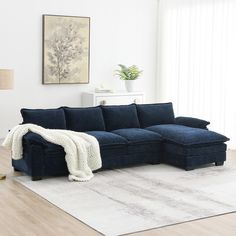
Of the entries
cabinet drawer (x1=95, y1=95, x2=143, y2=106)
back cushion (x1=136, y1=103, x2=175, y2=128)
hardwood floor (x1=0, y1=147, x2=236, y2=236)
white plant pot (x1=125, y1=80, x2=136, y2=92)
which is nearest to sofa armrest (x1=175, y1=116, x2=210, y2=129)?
back cushion (x1=136, y1=103, x2=175, y2=128)

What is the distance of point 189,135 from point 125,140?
2.58 feet

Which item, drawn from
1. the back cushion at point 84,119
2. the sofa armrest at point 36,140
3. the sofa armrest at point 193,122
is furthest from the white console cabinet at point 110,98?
the sofa armrest at point 36,140

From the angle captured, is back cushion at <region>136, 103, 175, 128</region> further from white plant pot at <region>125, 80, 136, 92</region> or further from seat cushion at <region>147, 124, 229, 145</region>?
white plant pot at <region>125, 80, 136, 92</region>

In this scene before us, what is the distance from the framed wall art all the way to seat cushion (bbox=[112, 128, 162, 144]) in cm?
220

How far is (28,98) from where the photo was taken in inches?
328

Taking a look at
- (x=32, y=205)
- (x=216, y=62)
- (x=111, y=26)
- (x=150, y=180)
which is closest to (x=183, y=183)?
(x=150, y=180)

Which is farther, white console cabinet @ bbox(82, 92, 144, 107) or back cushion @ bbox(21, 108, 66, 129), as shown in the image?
white console cabinet @ bbox(82, 92, 144, 107)

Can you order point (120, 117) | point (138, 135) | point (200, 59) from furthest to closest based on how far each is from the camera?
point (200, 59) < point (120, 117) < point (138, 135)

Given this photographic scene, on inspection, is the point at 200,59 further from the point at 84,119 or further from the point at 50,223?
the point at 50,223

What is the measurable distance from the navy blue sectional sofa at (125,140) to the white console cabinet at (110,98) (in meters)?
1.56

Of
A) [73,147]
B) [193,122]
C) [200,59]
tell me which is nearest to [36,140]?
[73,147]

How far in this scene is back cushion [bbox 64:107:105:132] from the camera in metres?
6.54

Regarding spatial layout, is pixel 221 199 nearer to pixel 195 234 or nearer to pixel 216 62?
pixel 195 234

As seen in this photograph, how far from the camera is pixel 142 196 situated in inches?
206
